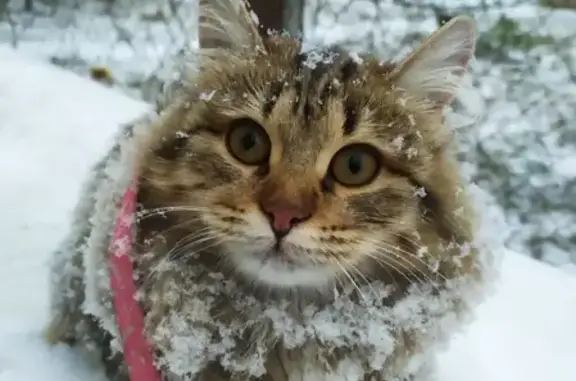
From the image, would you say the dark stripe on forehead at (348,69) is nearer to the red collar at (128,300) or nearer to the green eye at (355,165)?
the green eye at (355,165)

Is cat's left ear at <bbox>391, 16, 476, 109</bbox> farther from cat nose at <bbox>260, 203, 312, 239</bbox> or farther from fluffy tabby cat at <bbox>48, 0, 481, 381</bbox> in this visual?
cat nose at <bbox>260, 203, 312, 239</bbox>

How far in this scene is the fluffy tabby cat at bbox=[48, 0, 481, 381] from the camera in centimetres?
58

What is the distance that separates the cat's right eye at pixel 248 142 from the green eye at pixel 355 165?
0.05 m

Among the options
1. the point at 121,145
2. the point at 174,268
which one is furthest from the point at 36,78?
the point at 174,268

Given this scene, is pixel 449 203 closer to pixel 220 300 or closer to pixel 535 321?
pixel 220 300

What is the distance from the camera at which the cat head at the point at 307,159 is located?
58cm

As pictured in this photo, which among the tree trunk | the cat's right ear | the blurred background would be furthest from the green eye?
the blurred background

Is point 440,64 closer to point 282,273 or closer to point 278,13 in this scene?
point 282,273

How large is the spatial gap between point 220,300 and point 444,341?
0.19m

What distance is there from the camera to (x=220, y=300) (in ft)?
2.06

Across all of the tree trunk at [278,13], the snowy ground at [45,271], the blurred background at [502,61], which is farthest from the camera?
the blurred background at [502,61]

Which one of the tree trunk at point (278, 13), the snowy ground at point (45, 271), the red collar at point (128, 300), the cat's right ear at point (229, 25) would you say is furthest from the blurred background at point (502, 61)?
the red collar at point (128, 300)

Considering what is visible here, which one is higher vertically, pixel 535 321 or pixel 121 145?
pixel 121 145

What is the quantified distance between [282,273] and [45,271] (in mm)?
423
